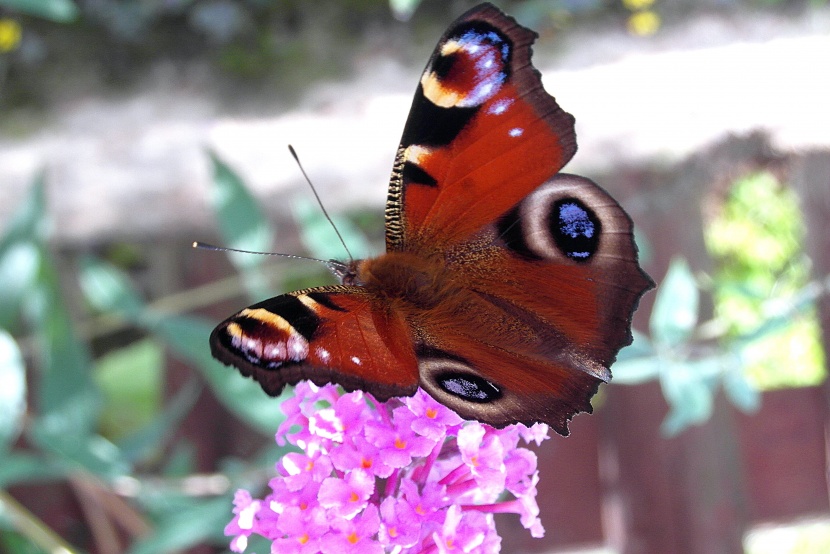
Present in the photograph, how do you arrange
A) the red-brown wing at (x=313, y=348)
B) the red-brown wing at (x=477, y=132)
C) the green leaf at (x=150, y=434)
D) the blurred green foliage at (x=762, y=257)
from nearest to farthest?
the red-brown wing at (x=313, y=348), the red-brown wing at (x=477, y=132), the green leaf at (x=150, y=434), the blurred green foliage at (x=762, y=257)

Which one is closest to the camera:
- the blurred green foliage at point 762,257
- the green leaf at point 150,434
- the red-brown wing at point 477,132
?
the red-brown wing at point 477,132

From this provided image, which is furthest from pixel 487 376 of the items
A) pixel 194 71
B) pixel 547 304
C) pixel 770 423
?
pixel 194 71

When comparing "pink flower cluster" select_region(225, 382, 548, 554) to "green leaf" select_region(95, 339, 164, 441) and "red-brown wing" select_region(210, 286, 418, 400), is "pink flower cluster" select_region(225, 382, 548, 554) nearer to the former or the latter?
"red-brown wing" select_region(210, 286, 418, 400)

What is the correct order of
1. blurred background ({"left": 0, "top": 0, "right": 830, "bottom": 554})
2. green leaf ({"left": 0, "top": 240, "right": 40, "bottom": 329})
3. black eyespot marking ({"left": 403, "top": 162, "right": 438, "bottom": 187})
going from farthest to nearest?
1. blurred background ({"left": 0, "top": 0, "right": 830, "bottom": 554})
2. green leaf ({"left": 0, "top": 240, "right": 40, "bottom": 329})
3. black eyespot marking ({"left": 403, "top": 162, "right": 438, "bottom": 187})

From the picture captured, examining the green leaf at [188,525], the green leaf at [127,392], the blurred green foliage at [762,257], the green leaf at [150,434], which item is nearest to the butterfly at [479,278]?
the green leaf at [188,525]

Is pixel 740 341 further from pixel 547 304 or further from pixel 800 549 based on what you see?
pixel 800 549

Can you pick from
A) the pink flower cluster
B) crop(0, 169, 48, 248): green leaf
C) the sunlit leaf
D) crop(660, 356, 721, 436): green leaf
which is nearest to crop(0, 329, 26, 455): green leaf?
crop(0, 169, 48, 248): green leaf

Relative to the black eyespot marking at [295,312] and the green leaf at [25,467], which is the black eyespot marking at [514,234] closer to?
the black eyespot marking at [295,312]

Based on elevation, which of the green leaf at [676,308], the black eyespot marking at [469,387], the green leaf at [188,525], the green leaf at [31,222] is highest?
the green leaf at [31,222]

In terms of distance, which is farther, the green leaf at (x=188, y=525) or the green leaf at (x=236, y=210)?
the green leaf at (x=236, y=210)
